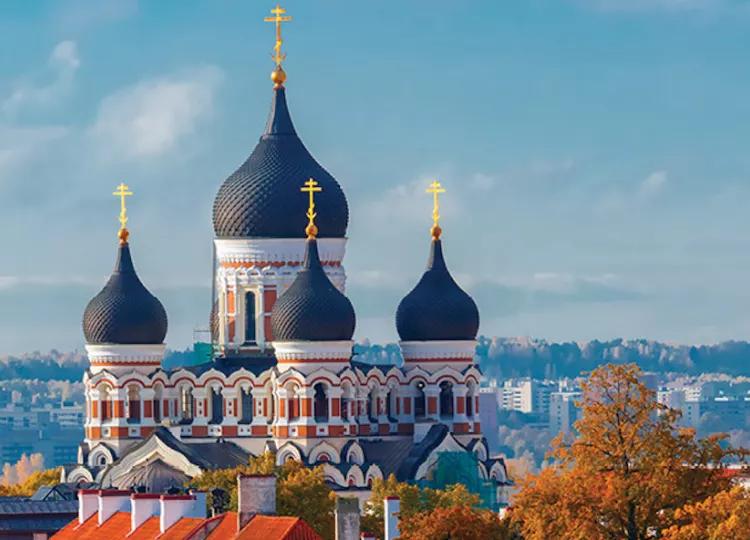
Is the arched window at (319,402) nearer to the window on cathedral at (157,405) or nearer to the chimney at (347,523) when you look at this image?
the window on cathedral at (157,405)

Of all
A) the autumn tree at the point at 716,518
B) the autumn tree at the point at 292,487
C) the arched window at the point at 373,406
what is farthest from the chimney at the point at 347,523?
the arched window at the point at 373,406

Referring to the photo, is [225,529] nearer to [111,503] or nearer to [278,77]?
[111,503]

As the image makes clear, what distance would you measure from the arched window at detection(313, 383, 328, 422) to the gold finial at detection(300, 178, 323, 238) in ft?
10.4

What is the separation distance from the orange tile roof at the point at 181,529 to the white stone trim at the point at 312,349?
23697 mm

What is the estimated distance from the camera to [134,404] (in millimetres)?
84188

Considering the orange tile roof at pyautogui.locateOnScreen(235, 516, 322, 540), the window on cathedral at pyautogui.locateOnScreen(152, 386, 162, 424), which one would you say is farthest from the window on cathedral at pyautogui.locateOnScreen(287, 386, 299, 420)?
the orange tile roof at pyautogui.locateOnScreen(235, 516, 322, 540)

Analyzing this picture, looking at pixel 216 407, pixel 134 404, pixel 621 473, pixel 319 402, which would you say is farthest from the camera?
pixel 216 407

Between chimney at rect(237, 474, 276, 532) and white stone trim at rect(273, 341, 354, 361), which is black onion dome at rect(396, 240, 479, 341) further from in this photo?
chimney at rect(237, 474, 276, 532)

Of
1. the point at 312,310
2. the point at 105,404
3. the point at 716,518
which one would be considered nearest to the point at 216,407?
the point at 105,404

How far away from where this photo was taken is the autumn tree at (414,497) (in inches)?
2872

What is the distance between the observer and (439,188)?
85750 mm

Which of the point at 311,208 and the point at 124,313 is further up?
the point at 311,208

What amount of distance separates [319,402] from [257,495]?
83.1ft

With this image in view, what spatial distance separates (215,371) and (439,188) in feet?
21.2
